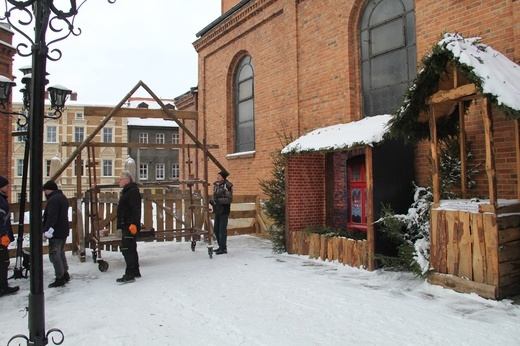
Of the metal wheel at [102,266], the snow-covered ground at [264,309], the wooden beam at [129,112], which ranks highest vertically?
the wooden beam at [129,112]

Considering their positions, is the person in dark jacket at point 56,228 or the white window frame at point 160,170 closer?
the person in dark jacket at point 56,228

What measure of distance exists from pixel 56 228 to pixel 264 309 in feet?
11.5

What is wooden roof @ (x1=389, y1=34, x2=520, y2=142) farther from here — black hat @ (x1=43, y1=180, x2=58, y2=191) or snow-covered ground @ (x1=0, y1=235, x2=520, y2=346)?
black hat @ (x1=43, y1=180, x2=58, y2=191)

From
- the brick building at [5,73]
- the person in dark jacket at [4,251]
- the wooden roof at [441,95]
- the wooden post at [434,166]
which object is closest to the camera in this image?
the wooden roof at [441,95]

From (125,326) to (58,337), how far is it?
0.63 meters

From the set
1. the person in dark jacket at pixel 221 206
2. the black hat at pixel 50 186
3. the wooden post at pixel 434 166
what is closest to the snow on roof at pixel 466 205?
the wooden post at pixel 434 166

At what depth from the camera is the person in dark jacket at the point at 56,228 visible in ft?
18.9

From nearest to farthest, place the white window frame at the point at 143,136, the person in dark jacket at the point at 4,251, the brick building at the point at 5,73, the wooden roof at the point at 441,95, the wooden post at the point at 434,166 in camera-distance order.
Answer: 1. the wooden roof at the point at 441,95
2. the person in dark jacket at the point at 4,251
3. the wooden post at the point at 434,166
4. the brick building at the point at 5,73
5. the white window frame at the point at 143,136

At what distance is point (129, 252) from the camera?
5996 mm

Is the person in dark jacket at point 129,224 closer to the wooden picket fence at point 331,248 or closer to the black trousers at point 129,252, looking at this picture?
the black trousers at point 129,252

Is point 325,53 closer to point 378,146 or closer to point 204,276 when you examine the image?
point 378,146

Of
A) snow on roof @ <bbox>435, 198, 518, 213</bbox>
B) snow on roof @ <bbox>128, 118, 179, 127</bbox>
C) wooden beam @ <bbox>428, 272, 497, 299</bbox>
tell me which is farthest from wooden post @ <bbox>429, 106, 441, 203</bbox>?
snow on roof @ <bbox>128, 118, 179, 127</bbox>

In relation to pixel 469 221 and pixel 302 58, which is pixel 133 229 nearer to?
pixel 469 221

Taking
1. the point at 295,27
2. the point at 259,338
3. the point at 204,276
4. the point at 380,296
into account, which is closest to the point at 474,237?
the point at 380,296
